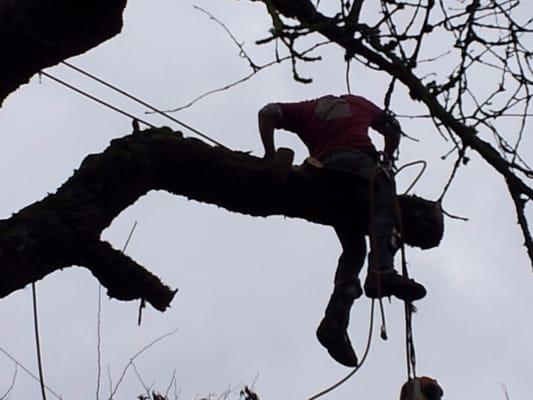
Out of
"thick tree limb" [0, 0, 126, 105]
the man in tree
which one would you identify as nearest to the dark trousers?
the man in tree

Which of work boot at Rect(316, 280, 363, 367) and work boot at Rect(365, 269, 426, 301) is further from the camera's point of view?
work boot at Rect(316, 280, 363, 367)

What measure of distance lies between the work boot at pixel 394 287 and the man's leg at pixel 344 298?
279mm

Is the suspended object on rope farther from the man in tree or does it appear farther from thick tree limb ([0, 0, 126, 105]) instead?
thick tree limb ([0, 0, 126, 105])

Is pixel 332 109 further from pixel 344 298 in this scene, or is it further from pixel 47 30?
pixel 47 30

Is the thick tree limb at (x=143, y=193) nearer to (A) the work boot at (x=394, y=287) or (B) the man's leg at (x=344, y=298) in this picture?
(A) the work boot at (x=394, y=287)

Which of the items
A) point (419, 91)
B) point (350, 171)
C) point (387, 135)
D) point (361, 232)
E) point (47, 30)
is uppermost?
point (387, 135)

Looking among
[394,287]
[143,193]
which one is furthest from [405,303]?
[143,193]

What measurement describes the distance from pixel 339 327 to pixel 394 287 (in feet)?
1.38

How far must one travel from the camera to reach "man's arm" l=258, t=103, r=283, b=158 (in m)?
4.97

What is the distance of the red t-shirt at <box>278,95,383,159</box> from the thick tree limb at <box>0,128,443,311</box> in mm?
472

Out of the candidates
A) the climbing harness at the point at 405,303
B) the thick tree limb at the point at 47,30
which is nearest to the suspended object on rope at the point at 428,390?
→ the climbing harness at the point at 405,303

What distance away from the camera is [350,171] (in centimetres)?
480

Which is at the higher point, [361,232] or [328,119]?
[328,119]

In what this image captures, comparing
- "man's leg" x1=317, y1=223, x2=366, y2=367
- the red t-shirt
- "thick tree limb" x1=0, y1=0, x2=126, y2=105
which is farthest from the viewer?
the red t-shirt
